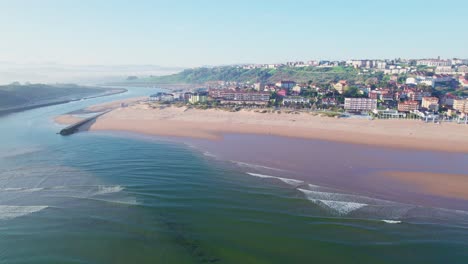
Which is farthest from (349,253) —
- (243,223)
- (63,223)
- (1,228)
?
(1,228)

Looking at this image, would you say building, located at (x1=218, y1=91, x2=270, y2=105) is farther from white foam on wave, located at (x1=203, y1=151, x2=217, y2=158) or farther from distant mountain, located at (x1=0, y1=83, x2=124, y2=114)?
→ distant mountain, located at (x1=0, y1=83, x2=124, y2=114)

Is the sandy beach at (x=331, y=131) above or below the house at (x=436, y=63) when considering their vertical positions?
below

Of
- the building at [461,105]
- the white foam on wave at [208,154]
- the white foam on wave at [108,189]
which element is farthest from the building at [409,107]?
the white foam on wave at [108,189]

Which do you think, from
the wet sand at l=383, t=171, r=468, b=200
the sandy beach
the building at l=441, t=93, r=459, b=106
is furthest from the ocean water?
the building at l=441, t=93, r=459, b=106

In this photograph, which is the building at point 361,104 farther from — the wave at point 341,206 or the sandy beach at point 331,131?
the wave at point 341,206

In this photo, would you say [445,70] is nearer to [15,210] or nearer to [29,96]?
[29,96]

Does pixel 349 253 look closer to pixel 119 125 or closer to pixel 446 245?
pixel 446 245

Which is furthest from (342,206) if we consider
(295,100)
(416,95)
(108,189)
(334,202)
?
(416,95)
